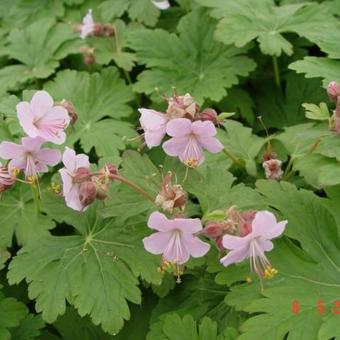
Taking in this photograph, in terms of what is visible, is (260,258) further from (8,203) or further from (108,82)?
(108,82)

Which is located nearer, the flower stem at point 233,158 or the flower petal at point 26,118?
the flower petal at point 26,118

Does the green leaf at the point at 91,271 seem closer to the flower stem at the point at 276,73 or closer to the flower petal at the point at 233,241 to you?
the flower petal at the point at 233,241

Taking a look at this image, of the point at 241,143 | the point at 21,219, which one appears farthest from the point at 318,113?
the point at 21,219

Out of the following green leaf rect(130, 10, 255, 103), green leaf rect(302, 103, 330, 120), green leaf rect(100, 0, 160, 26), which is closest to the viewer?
green leaf rect(302, 103, 330, 120)

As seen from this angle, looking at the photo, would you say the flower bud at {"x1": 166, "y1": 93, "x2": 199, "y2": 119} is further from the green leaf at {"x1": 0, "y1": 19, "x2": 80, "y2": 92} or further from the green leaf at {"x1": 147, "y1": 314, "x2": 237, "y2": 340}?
the green leaf at {"x1": 0, "y1": 19, "x2": 80, "y2": 92}

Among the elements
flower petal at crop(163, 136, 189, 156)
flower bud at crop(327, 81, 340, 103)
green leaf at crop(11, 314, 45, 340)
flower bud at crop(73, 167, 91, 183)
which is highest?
flower bud at crop(327, 81, 340, 103)

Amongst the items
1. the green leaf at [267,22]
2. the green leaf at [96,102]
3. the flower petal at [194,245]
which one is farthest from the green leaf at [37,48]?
the flower petal at [194,245]

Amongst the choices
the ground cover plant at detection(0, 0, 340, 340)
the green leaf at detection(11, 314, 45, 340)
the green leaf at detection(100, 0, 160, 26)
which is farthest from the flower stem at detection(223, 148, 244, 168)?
the green leaf at detection(100, 0, 160, 26)

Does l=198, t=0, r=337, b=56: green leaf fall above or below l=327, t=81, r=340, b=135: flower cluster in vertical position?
below
